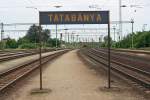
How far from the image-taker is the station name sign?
16266mm

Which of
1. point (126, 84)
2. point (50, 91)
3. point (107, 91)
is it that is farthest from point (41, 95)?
point (126, 84)

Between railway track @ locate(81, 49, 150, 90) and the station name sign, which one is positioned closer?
the station name sign

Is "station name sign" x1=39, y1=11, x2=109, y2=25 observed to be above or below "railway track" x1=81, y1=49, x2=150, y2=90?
above

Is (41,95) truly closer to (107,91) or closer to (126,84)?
(107,91)

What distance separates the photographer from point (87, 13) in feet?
54.3

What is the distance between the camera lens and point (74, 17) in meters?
16.4

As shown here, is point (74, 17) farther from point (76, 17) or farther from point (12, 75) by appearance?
point (12, 75)

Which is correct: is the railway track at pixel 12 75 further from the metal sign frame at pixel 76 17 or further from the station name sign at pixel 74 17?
the station name sign at pixel 74 17

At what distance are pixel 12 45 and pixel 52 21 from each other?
128258mm

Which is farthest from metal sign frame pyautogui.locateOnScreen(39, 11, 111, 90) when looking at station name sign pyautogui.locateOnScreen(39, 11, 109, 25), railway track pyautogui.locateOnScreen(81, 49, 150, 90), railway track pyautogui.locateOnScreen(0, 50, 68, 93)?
railway track pyautogui.locateOnScreen(81, 49, 150, 90)

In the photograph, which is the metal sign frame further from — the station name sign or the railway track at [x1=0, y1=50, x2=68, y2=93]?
the railway track at [x1=0, y1=50, x2=68, y2=93]

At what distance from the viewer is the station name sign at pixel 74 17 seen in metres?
16.3

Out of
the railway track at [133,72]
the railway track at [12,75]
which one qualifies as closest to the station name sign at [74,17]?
the railway track at [12,75]

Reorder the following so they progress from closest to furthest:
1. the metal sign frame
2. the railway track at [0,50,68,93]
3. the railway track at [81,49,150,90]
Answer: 1. the metal sign frame
2. the railway track at [0,50,68,93]
3. the railway track at [81,49,150,90]
